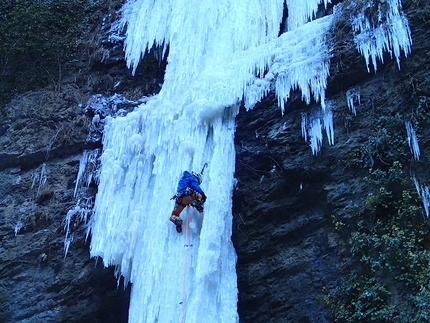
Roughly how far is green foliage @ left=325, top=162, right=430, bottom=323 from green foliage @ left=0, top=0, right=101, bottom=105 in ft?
27.0

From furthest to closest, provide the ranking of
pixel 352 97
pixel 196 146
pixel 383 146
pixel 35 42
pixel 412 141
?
pixel 35 42 → pixel 196 146 → pixel 352 97 → pixel 383 146 → pixel 412 141

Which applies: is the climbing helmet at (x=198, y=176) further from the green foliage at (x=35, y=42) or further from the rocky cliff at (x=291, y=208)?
the green foliage at (x=35, y=42)

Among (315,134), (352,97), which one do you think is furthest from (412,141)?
(315,134)

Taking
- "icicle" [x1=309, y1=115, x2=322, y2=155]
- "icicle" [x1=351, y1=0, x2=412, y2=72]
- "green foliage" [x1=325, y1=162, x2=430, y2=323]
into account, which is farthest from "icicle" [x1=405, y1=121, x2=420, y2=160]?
"icicle" [x1=309, y1=115, x2=322, y2=155]

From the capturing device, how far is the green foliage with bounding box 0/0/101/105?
1276 cm

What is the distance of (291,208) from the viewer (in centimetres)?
845

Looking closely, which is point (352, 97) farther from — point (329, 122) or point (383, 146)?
point (383, 146)

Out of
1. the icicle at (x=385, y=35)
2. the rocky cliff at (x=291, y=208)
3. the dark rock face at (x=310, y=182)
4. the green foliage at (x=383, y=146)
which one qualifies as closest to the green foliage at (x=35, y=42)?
the rocky cliff at (x=291, y=208)

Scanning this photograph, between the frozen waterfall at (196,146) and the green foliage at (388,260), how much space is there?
1.40 meters

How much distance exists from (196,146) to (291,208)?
1.95 m

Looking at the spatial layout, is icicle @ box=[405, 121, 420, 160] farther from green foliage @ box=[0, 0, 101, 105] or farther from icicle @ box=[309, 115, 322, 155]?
green foliage @ box=[0, 0, 101, 105]

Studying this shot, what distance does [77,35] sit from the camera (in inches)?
533

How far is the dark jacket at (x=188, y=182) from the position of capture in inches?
327

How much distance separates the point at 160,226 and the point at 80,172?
9.03ft
